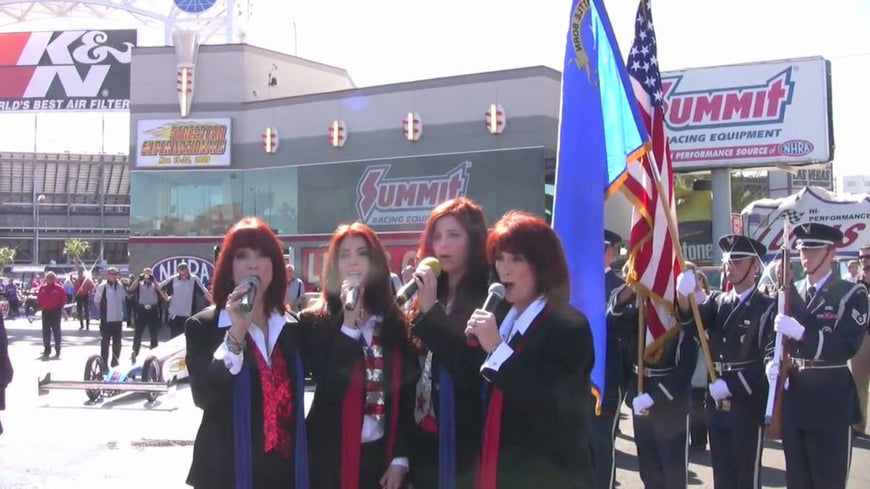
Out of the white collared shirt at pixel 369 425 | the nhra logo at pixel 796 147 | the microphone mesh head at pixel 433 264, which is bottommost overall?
the white collared shirt at pixel 369 425

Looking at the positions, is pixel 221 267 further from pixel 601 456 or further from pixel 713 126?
pixel 713 126

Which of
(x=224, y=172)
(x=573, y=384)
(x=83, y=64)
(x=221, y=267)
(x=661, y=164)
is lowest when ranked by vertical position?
(x=573, y=384)

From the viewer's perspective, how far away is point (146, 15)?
35312 millimetres

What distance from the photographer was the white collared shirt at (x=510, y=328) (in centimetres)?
299

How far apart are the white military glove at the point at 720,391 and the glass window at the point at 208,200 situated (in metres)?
23.3

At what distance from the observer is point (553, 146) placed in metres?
23.7

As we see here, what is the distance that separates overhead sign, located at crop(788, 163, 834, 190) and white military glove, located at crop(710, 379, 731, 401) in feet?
170

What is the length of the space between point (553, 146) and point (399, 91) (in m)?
5.32

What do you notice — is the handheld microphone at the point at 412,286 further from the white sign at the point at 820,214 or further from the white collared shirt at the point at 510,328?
the white sign at the point at 820,214

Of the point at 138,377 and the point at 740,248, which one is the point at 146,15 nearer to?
the point at 138,377

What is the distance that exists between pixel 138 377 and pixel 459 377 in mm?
9910

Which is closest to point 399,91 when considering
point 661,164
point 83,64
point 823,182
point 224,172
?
point 224,172

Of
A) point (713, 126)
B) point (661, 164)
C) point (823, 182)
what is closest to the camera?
point (661, 164)

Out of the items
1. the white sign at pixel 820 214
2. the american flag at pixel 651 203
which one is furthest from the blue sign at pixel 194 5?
the american flag at pixel 651 203
